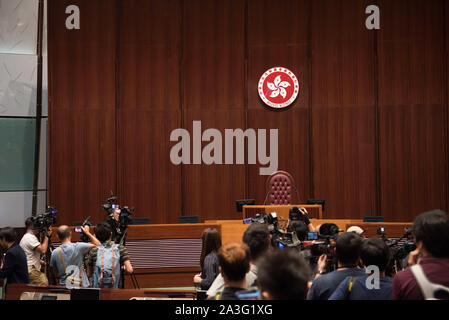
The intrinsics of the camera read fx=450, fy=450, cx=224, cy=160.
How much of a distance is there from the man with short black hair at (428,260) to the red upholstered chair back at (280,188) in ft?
21.2

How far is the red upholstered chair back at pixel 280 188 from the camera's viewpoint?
827 centimetres

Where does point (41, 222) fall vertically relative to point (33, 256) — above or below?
above

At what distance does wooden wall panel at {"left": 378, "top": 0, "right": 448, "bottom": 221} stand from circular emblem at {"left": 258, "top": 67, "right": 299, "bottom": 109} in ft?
5.63

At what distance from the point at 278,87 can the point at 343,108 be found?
4.39 feet

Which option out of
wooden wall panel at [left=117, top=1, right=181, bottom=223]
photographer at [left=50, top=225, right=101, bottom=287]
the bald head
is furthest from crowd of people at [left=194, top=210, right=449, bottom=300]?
wooden wall panel at [left=117, top=1, right=181, bottom=223]

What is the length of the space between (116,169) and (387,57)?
569cm

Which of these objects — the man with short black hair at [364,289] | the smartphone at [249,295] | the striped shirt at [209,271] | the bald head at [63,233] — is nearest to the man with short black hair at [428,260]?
the man with short black hair at [364,289]

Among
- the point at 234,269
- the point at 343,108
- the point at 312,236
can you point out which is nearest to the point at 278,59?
the point at 343,108

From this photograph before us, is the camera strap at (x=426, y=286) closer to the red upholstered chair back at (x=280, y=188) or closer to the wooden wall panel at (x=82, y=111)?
the red upholstered chair back at (x=280, y=188)

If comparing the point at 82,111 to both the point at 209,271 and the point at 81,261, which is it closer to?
the point at 81,261

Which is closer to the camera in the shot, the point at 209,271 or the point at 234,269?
the point at 234,269

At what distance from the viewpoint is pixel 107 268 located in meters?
3.70

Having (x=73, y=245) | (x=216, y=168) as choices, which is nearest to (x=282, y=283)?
(x=73, y=245)
